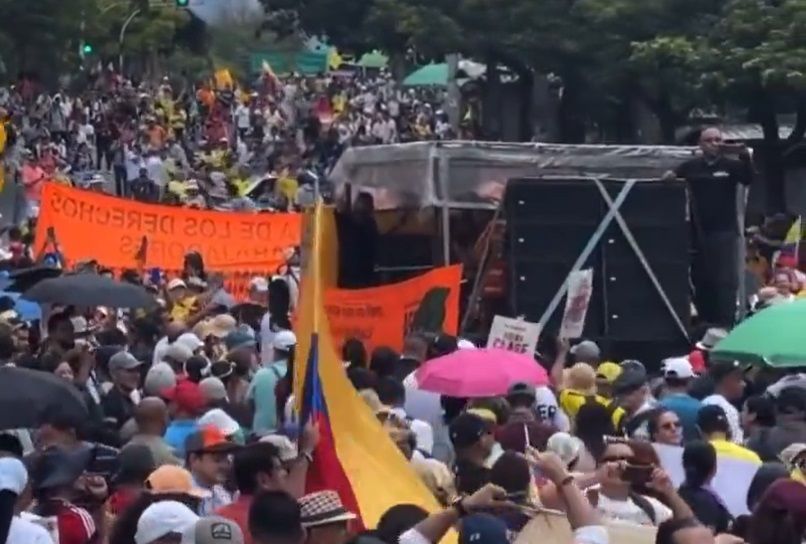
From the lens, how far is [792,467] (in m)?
9.26

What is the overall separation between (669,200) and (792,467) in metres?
6.51

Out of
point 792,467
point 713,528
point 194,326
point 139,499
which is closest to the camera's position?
point 139,499

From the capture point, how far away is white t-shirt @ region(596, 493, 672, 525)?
8102 mm

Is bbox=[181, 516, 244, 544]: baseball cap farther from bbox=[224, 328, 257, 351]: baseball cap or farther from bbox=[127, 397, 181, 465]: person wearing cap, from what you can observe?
bbox=[224, 328, 257, 351]: baseball cap

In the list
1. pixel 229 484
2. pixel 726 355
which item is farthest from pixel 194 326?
pixel 229 484

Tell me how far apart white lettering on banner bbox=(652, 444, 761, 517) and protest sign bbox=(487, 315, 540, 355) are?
3755 mm

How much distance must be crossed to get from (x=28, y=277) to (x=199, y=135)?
32089 millimetres

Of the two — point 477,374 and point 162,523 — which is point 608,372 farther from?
point 162,523

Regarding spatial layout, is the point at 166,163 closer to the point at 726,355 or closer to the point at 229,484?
the point at 726,355

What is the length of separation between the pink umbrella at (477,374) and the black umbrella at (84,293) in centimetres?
336

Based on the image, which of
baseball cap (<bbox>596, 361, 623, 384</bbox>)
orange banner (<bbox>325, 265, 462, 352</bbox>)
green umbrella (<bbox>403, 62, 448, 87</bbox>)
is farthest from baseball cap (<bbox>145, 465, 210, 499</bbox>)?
green umbrella (<bbox>403, 62, 448, 87</bbox>)

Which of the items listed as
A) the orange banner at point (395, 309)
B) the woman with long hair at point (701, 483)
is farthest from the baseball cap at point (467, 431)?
the orange banner at point (395, 309)

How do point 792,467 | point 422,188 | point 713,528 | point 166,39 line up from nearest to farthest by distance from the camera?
point 713,528, point 792,467, point 422,188, point 166,39

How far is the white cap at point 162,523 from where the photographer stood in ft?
24.6
